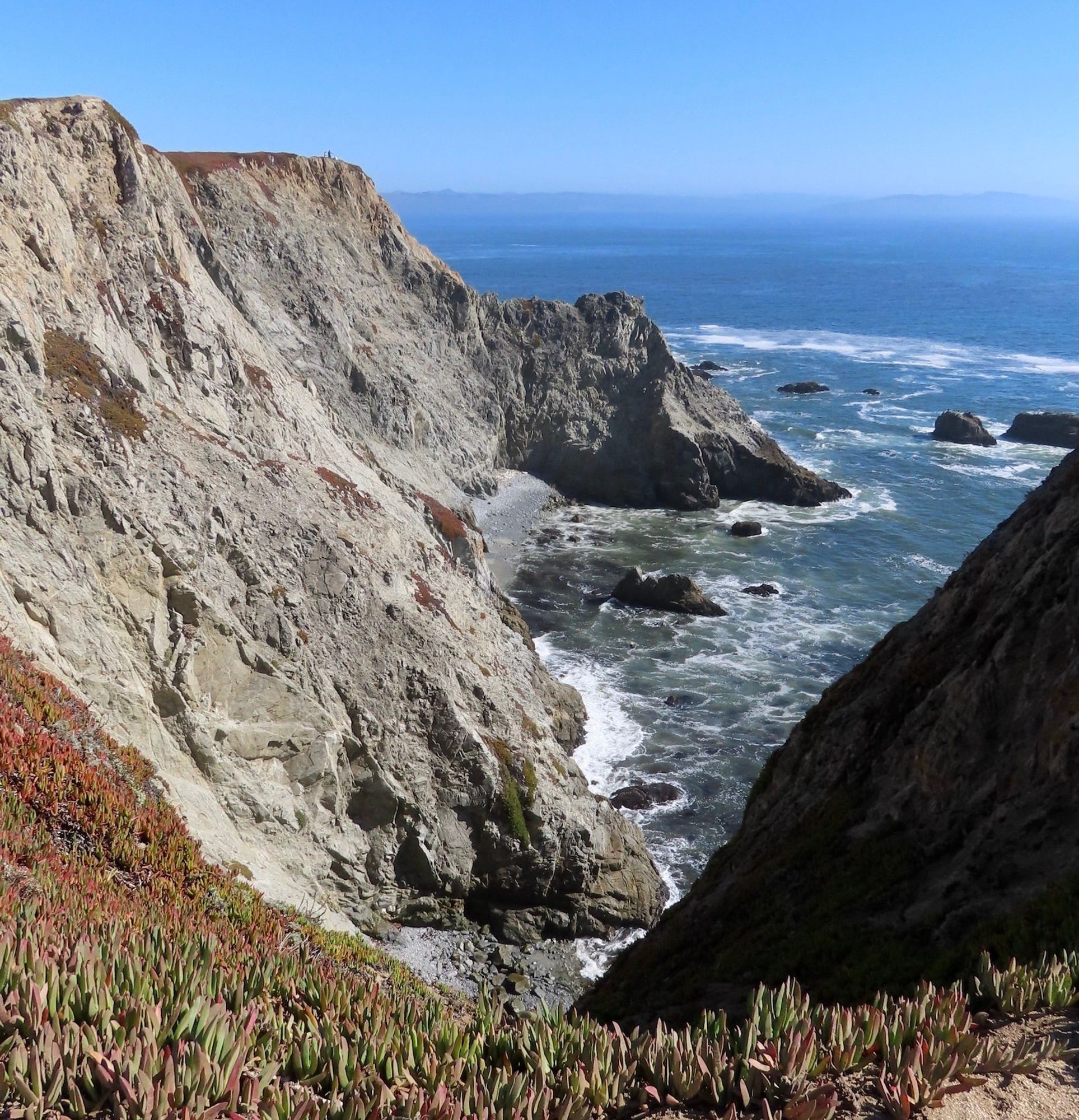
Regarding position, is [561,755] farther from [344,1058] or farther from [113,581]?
[344,1058]

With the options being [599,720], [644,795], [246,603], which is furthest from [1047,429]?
[246,603]

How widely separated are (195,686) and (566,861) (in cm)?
1298

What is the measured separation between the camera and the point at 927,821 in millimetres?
14117

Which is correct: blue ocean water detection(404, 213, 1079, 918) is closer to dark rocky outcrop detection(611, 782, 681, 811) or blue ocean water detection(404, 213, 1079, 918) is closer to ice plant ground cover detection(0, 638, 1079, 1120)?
dark rocky outcrop detection(611, 782, 681, 811)

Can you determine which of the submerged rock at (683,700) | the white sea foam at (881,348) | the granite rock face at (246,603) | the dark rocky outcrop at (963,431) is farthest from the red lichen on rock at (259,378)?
the white sea foam at (881,348)

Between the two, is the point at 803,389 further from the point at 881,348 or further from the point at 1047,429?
the point at 881,348

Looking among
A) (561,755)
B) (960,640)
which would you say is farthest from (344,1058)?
(561,755)

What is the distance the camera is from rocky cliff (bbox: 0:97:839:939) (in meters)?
20.9

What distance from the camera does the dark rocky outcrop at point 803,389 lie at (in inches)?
4055

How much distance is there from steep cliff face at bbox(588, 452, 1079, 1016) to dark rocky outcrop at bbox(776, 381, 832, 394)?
290 feet

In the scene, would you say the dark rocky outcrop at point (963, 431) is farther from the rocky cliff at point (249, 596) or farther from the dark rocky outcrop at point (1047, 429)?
the rocky cliff at point (249, 596)

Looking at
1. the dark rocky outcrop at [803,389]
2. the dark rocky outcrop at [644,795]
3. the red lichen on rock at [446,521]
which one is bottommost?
the dark rocky outcrop at [644,795]

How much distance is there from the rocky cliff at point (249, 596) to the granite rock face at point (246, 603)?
83 mm

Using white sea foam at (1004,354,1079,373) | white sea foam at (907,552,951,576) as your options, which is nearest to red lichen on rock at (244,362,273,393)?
white sea foam at (907,552,951,576)
